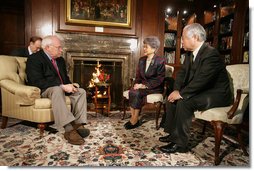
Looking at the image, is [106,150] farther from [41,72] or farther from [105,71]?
[105,71]

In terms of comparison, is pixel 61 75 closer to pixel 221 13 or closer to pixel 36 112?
pixel 36 112

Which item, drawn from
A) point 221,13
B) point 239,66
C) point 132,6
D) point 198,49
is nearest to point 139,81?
point 198,49

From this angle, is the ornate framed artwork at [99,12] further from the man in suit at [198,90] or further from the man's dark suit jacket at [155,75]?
the man in suit at [198,90]

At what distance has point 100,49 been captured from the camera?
4203 millimetres

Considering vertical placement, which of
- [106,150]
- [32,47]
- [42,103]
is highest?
[32,47]

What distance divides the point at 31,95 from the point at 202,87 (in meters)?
1.85

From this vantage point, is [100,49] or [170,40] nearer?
[100,49]

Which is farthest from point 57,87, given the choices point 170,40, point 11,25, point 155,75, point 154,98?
point 11,25

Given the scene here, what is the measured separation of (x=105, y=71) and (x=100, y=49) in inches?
20.9

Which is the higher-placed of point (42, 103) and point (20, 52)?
point (20, 52)

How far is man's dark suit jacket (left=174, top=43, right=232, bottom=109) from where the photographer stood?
209 centimetres

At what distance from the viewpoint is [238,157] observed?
2.05 meters

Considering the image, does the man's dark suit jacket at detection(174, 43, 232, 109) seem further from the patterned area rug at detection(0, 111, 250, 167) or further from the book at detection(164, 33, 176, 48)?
the book at detection(164, 33, 176, 48)

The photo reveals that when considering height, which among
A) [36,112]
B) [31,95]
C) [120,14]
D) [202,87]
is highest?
[120,14]
